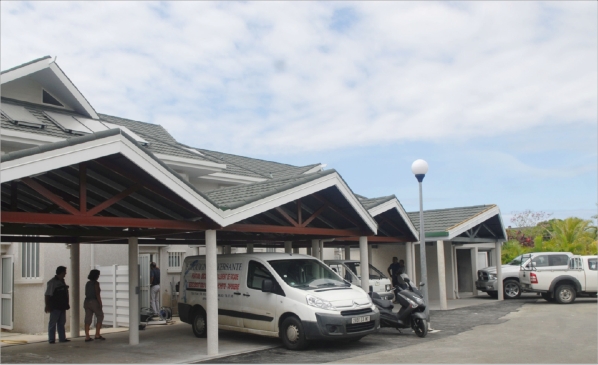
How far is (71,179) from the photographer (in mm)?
10398

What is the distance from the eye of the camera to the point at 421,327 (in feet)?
43.9

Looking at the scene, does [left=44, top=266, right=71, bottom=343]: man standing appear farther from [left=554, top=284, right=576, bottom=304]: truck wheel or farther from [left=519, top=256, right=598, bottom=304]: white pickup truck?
[left=554, top=284, right=576, bottom=304]: truck wheel

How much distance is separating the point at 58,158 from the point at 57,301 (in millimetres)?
6132

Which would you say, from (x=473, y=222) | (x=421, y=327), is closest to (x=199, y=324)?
(x=421, y=327)

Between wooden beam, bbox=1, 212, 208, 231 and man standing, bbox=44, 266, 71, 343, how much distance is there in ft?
13.8

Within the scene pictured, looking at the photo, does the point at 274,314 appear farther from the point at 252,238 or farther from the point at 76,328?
the point at 76,328

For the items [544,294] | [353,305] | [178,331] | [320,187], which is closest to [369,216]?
[320,187]

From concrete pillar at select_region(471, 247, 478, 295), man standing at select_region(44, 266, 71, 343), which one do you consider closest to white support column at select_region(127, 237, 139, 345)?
man standing at select_region(44, 266, 71, 343)

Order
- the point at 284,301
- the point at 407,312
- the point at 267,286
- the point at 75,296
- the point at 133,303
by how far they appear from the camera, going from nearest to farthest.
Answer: the point at 284,301, the point at 267,286, the point at 133,303, the point at 407,312, the point at 75,296

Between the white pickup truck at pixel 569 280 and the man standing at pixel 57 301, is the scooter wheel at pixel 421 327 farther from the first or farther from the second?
the white pickup truck at pixel 569 280

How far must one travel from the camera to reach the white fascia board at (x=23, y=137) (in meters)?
12.3

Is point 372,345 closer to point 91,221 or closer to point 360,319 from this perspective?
point 360,319

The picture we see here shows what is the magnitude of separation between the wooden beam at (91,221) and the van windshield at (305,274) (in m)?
2.29

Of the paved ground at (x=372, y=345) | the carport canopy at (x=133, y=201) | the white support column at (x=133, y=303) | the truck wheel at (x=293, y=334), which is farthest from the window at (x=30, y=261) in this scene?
the truck wheel at (x=293, y=334)
